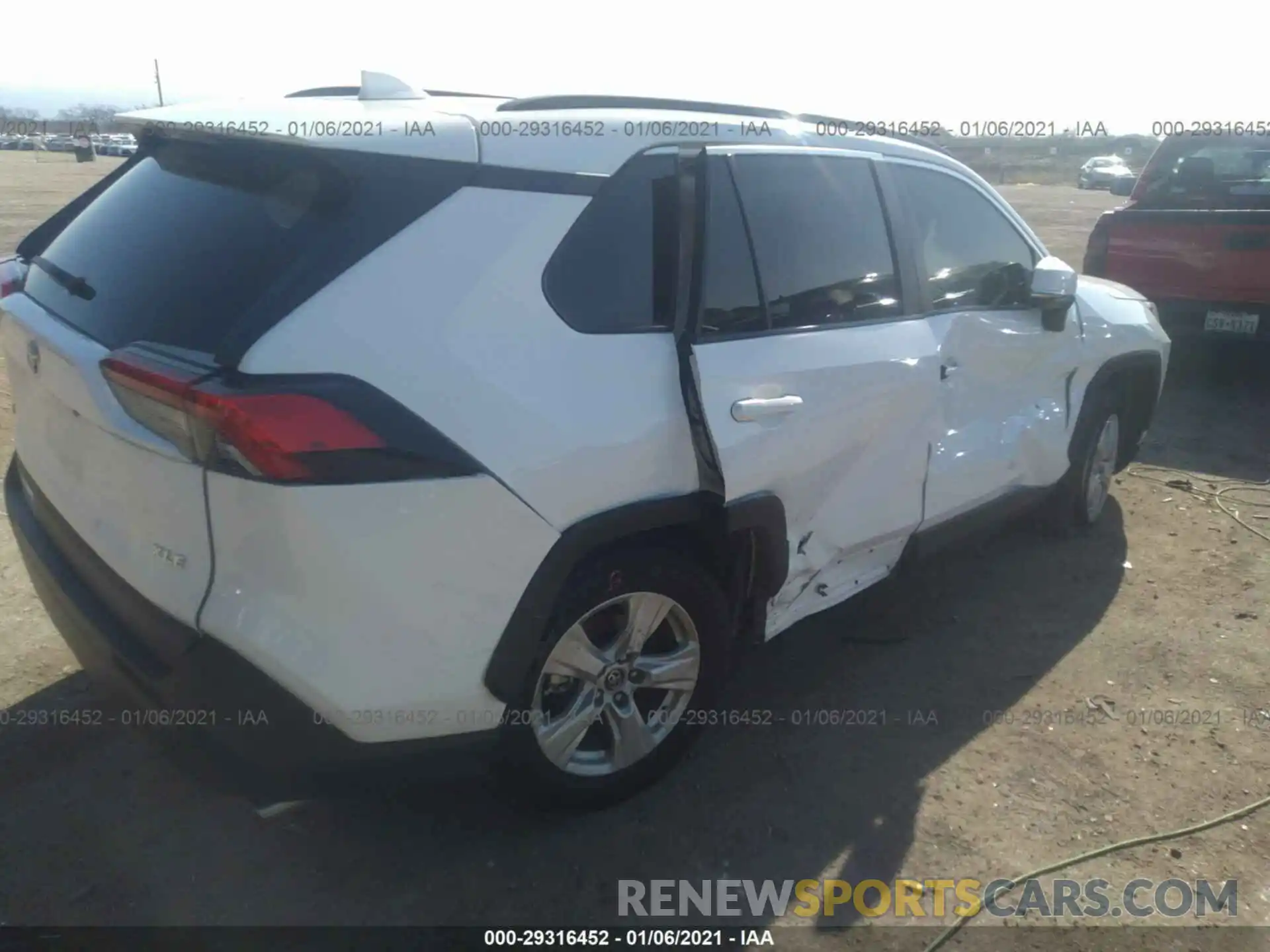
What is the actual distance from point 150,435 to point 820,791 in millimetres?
2104

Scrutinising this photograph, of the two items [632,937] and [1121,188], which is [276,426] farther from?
[1121,188]

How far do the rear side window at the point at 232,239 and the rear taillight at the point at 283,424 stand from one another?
0.10 metres

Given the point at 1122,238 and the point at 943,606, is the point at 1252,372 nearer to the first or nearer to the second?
the point at 1122,238

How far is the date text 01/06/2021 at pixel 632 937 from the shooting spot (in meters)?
2.59

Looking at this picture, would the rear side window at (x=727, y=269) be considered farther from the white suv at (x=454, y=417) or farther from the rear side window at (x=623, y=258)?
the rear side window at (x=623, y=258)

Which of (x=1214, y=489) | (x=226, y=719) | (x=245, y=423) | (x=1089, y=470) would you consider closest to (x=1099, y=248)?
(x=1214, y=489)

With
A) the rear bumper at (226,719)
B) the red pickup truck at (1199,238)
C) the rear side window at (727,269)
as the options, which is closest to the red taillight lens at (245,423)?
the rear bumper at (226,719)

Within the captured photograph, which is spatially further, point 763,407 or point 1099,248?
point 1099,248

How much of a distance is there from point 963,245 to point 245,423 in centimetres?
287

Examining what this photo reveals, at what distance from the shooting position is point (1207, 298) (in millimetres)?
7391

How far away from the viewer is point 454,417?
2.28m

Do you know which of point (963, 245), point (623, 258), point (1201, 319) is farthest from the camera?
point (1201, 319)

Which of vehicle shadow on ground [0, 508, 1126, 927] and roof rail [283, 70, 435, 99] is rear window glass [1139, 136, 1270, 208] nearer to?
vehicle shadow on ground [0, 508, 1126, 927]

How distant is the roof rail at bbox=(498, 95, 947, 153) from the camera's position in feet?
9.23
